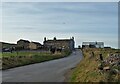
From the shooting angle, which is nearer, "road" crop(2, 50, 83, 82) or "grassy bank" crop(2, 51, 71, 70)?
"road" crop(2, 50, 83, 82)

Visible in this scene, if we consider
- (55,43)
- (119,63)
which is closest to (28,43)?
(55,43)

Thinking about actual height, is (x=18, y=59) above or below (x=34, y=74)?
above

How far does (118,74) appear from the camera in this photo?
17.0 meters

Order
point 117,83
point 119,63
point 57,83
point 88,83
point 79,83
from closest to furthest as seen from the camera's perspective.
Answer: point 117,83
point 88,83
point 79,83
point 57,83
point 119,63

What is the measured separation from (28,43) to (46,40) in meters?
11.9

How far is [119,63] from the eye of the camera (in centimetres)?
2194

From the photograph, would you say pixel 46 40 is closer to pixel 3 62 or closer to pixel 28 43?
pixel 28 43

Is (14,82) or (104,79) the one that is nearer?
(104,79)

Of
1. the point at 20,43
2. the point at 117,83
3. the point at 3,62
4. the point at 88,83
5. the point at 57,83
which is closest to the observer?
the point at 117,83

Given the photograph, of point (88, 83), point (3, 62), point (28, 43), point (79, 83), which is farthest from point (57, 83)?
point (28, 43)

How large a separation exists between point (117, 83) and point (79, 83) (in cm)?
343

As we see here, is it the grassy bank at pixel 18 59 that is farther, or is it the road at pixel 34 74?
the grassy bank at pixel 18 59

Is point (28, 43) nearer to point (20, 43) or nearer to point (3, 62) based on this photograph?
point (20, 43)

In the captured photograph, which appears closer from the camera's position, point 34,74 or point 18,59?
point 34,74
